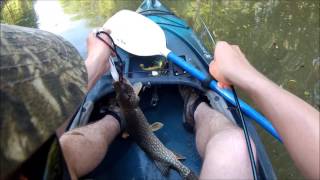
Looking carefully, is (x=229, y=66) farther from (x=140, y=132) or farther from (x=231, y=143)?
(x=140, y=132)

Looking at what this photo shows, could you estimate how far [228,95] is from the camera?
215 cm

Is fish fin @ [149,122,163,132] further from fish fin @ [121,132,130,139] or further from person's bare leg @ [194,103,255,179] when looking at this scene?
person's bare leg @ [194,103,255,179]

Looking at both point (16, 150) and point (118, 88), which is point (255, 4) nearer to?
point (118, 88)

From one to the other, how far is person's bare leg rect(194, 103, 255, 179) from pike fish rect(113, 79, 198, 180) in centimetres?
19

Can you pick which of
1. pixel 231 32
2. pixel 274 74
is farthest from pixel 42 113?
pixel 231 32

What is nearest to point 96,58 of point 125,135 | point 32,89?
point 125,135

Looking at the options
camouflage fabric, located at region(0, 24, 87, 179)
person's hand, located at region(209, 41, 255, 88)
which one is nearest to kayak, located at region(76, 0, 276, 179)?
person's hand, located at region(209, 41, 255, 88)

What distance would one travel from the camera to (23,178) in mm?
906

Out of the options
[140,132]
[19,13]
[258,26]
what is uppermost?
[140,132]

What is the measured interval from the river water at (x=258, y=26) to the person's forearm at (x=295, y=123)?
1.58 metres

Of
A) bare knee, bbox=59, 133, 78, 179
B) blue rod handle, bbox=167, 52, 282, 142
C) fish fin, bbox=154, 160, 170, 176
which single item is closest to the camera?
bare knee, bbox=59, 133, 78, 179

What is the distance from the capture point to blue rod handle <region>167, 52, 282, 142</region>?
2036mm

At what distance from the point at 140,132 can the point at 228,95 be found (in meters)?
0.56

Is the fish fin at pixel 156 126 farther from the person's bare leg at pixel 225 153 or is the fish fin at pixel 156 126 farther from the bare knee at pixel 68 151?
the bare knee at pixel 68 151
